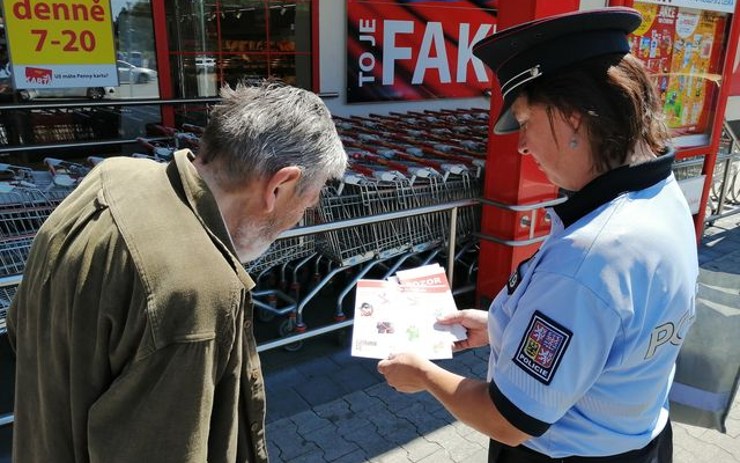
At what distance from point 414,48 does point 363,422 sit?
491 cm

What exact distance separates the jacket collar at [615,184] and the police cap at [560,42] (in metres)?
0.26

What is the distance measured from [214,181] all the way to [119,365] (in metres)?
0.42

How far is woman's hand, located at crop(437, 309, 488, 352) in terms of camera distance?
1.94m

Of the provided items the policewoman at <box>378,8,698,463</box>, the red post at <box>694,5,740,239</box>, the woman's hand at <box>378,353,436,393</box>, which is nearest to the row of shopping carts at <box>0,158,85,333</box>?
the woman's hand at <box>378,353,436,393</box>

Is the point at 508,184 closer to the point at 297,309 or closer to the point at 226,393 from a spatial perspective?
the point at 297,309

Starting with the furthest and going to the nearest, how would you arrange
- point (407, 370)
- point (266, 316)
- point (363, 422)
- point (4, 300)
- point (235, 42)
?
1. point (235, 42)
2. point (266, 316)
3. point (363, 422)
4. point (4, 300)
5. point (407, 370)

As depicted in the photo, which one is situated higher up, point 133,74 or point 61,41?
point 61,41

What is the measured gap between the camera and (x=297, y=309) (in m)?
3.76

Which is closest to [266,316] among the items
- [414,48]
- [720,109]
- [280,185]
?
[280,185]

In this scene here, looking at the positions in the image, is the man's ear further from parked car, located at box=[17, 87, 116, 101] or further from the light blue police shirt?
parked car, located at box=[17, 87, 116, 101]

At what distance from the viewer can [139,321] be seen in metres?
1.03

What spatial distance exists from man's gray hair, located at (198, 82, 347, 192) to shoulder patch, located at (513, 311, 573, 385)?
1.91 ft

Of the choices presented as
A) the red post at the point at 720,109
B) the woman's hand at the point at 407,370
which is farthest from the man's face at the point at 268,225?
the red post at the point at 720,109

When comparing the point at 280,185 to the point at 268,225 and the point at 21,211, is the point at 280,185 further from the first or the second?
the point at 21,211
